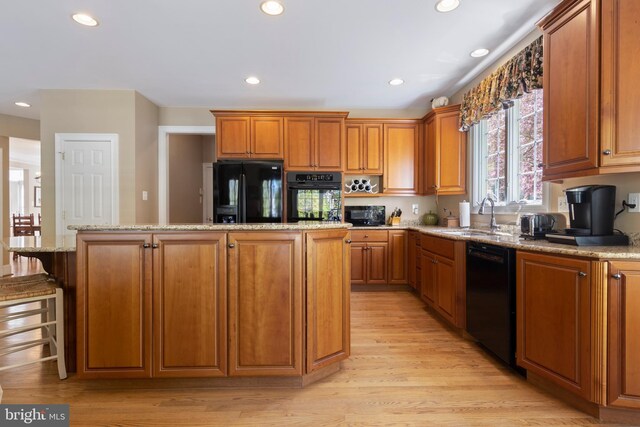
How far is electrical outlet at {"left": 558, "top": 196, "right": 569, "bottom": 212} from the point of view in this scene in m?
2.22

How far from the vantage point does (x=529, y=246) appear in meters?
1.82

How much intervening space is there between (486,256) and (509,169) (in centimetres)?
123

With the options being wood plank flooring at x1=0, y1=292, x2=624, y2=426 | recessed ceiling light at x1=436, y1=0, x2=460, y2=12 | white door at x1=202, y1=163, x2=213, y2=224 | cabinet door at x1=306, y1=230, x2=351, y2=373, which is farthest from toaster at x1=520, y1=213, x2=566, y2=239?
white door at x1=202, y1=163, x2=213, y2=224

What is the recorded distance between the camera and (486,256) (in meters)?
2.19

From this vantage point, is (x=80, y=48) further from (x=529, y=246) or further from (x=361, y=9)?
(x=529, y=246)

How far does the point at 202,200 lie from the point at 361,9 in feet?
16.5

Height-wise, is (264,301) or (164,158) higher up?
(164,158)

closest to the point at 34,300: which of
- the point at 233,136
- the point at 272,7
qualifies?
the point at 272,7

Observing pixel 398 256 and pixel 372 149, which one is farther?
pixel 372 149

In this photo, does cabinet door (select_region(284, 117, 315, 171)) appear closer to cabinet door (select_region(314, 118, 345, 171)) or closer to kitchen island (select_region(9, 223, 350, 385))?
cabinet door (select_region(314, 118, 345, 171))

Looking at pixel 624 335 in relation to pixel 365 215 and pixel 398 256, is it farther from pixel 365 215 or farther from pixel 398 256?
pixel 365 215

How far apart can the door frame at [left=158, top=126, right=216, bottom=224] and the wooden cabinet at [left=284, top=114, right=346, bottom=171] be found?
4.23ft

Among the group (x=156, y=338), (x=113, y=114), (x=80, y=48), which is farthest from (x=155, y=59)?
(x=156, y=338)

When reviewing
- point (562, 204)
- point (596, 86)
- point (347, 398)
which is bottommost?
point (347, 398)
